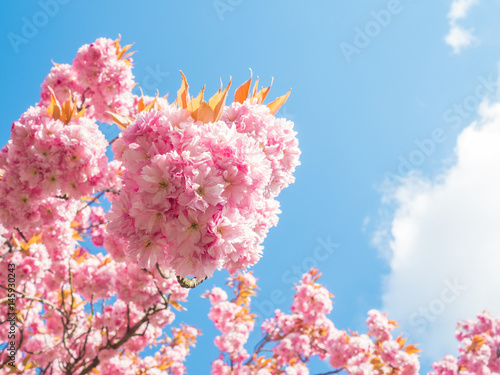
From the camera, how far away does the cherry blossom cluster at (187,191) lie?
1.51m

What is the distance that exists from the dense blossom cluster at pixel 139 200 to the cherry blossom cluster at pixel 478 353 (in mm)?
106

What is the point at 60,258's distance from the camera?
5.10 m

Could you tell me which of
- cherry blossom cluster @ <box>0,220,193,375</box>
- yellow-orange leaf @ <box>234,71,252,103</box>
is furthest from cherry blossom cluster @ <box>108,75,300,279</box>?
cherry blossom cluster @ <box>0,220,193,375</box>

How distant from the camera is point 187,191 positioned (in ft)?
4.85

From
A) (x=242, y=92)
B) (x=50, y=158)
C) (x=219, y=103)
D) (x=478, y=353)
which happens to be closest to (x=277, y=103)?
(x=242, y=92)

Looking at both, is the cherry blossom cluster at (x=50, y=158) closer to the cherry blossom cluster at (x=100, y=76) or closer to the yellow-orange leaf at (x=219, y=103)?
the yellow-orange leaf at (x=219, y=103)

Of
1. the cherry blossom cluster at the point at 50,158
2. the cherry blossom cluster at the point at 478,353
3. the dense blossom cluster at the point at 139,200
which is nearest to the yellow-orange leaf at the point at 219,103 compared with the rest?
the dense blossom cluster at the point at 139,200

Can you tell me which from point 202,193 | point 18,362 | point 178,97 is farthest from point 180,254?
point 18,362

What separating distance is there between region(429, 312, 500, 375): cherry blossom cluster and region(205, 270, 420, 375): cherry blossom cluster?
7.21ft

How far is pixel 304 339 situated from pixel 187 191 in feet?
25.9

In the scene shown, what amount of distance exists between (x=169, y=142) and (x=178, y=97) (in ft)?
1.21

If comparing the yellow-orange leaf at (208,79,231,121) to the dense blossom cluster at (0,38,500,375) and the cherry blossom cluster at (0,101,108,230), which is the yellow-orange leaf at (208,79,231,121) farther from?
the cherry blossom cluster at (0,101,108,230)

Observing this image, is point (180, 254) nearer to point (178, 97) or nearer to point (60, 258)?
point (178, 97)

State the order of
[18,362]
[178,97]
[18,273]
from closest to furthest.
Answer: [178,97] → [18,273] → [18,362]
